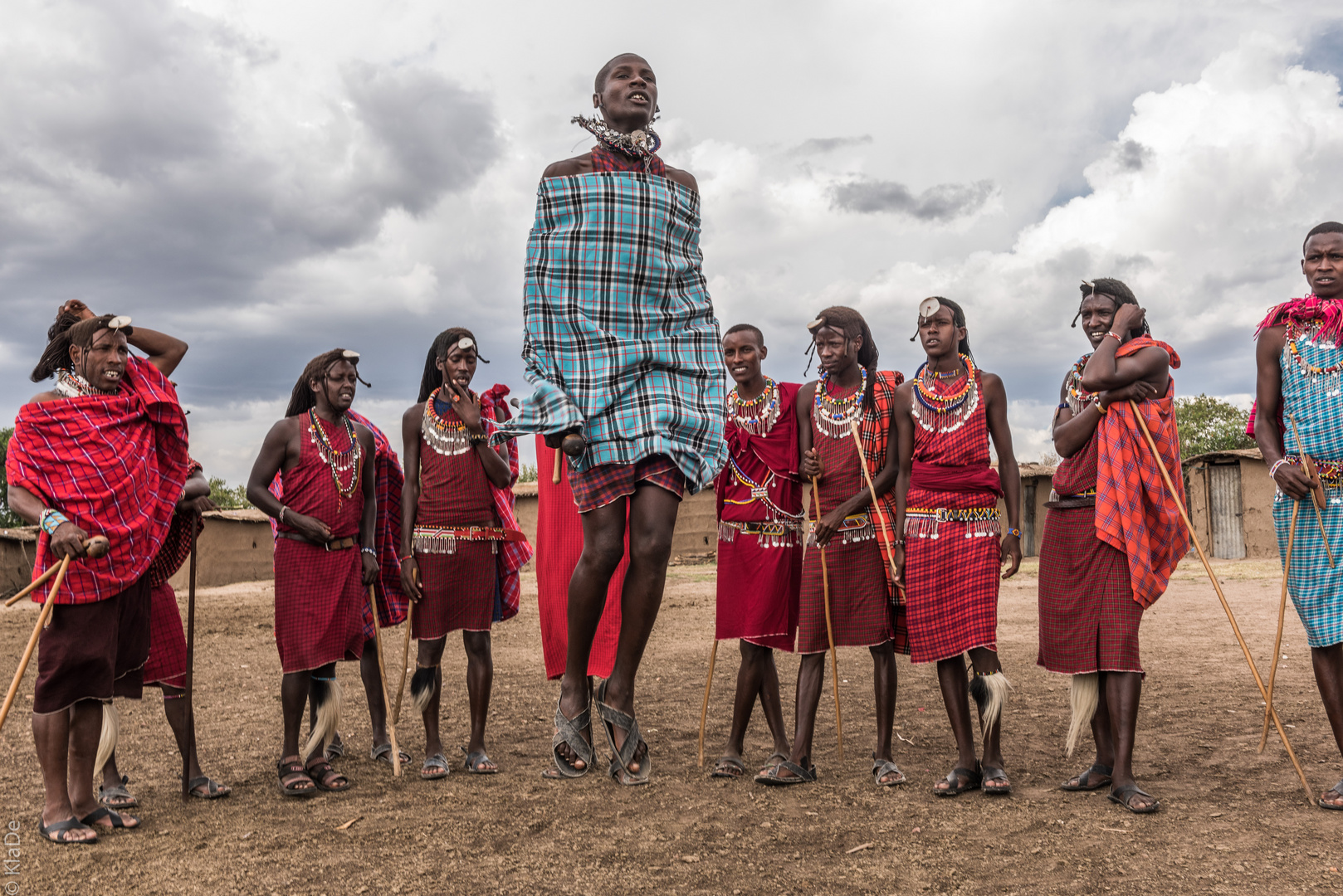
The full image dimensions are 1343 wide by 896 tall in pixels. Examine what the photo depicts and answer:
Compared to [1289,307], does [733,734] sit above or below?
below

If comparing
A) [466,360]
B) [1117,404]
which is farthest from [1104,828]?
[466,360]

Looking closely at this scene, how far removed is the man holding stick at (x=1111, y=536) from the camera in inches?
172

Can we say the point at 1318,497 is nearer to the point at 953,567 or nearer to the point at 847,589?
the point at 953,567

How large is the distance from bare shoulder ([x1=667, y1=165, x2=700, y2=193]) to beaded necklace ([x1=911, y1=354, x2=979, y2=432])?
1.52 m

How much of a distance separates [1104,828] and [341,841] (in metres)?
2.75

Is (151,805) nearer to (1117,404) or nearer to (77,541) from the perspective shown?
(77,541)

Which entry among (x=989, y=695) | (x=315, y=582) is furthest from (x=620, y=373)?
(x=989, y=695)

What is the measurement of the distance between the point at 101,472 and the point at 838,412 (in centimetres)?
333

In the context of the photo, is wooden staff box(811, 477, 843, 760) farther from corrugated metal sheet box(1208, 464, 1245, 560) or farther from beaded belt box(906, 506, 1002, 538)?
corrugated metal sheet box(1208, 464, 1245, 560)

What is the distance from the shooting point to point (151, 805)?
4434mm

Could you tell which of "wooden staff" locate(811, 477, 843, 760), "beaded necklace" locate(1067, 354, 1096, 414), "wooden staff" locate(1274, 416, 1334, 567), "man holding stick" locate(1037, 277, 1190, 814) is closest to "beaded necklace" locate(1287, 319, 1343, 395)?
"wooden staff" locate(1274, 416, 1334, 567)

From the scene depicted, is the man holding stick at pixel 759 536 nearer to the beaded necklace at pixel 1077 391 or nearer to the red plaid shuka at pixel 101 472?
the beaded necklace at pixel 1077 391

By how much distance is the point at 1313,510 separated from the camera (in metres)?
4.44

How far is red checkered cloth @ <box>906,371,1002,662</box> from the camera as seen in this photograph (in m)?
4.56
